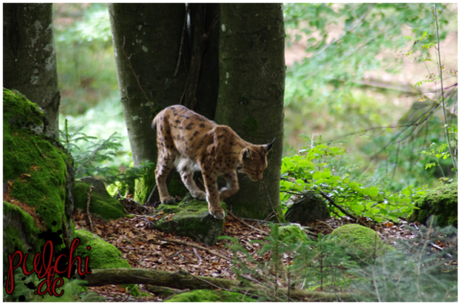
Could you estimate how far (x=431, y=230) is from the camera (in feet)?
8.98

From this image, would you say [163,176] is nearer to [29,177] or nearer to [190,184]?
[190,184]

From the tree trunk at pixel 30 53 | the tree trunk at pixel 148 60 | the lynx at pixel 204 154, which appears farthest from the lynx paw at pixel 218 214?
the tree trunk at pixel 30 53

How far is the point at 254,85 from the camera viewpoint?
526 cm

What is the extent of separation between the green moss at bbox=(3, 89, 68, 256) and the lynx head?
195 cm

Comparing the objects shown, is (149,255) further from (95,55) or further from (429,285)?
(95,55)

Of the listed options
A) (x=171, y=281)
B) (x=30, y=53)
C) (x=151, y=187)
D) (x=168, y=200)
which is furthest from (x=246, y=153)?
(x=30, y=53)

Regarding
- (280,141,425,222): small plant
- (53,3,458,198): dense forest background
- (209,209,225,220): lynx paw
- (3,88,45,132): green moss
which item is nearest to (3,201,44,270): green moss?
(3,88,45,132): green moss

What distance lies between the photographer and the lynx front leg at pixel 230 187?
5.23 meters

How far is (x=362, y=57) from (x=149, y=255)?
7407 millimetres

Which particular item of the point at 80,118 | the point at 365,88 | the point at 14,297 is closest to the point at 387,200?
the point at 14,297

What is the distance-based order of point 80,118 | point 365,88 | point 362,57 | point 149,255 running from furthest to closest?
point 365,88, point 80,118, point 362,57, point 149,255

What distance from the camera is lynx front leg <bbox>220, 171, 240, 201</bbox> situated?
523 centimetres

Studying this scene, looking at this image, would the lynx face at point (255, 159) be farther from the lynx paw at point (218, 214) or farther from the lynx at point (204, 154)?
the lynx paw at point (218, 214)

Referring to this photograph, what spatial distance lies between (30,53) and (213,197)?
279cm
